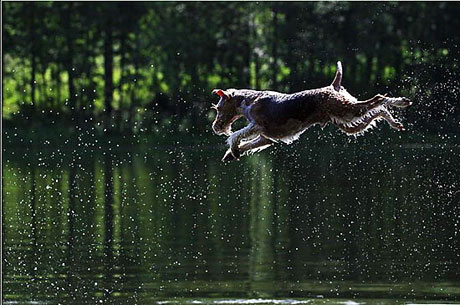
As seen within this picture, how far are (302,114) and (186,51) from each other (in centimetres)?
4193

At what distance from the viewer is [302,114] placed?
47.0 ft

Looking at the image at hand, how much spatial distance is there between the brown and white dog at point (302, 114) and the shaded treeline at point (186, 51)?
3718 cm

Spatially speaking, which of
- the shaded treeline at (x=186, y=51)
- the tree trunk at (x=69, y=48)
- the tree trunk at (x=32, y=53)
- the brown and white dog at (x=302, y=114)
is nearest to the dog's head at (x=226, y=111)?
the brown and white dog at (x=302, y=114)

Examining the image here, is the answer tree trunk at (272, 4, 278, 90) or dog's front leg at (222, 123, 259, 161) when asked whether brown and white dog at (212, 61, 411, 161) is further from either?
tree trunk at (272, 4, 278, 90)

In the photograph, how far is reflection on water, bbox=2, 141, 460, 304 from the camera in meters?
19.7

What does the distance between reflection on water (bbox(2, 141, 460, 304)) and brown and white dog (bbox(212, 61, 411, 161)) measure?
15.0 ft

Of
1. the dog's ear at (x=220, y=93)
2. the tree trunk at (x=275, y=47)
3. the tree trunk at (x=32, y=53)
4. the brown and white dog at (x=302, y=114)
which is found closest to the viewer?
the brown and white dog at (x=302, y=114)

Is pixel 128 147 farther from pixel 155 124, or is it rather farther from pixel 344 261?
pixel 344 261

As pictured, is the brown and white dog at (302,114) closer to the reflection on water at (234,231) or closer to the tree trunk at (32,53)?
the reflection on water at (234,231)

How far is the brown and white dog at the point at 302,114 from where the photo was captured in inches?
560

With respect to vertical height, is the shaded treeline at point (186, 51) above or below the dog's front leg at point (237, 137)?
above

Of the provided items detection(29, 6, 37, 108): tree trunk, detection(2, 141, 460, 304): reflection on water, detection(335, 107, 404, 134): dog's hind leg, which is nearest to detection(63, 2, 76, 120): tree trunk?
detection(29, 6, 37, 108): tree trunk

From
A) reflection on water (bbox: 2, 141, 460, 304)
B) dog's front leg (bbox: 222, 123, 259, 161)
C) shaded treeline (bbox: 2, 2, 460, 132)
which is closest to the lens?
dog's front leg (bbox: 222, 123, 259, 161)

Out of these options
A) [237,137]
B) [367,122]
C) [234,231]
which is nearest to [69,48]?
[234,231]
